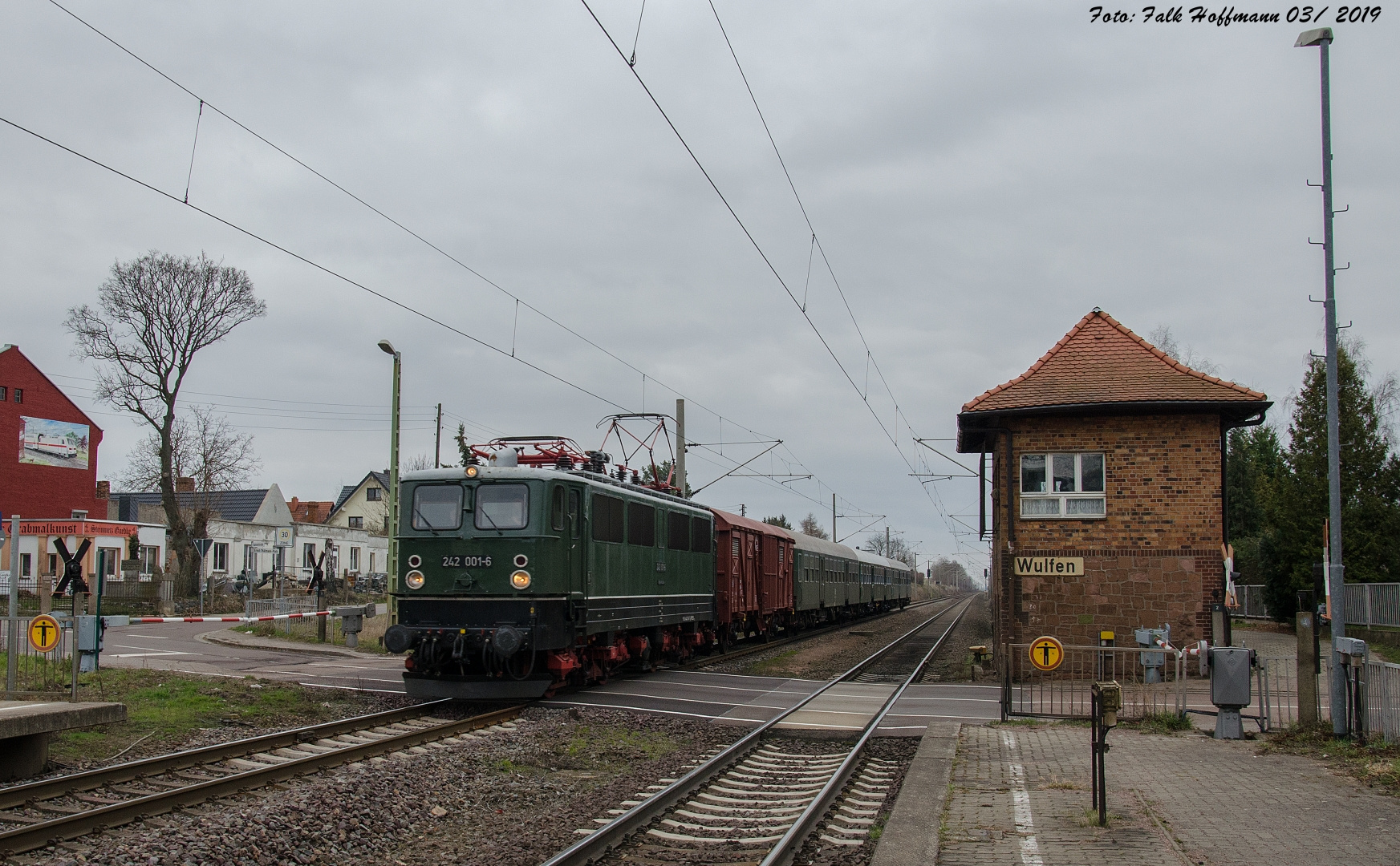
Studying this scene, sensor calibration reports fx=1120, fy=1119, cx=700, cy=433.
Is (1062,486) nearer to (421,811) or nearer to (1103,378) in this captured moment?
(1103,378)

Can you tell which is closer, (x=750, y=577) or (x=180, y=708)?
(x=180, y=708)

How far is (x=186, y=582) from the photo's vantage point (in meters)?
37.0

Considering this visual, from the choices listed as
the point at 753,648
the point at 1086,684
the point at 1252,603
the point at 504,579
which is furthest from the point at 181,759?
the point at 1252,603

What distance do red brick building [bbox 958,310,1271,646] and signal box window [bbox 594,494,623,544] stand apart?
6.43m

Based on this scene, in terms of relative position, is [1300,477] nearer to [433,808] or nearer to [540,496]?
[540,496]

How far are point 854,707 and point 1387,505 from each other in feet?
92.3

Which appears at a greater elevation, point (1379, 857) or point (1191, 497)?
point (1191, 497)

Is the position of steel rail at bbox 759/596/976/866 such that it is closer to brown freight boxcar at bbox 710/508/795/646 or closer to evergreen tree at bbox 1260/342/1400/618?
brown freight boxcar at bbox 710/508/795/646

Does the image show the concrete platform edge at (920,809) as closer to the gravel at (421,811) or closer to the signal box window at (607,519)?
the gravel at (421,811)

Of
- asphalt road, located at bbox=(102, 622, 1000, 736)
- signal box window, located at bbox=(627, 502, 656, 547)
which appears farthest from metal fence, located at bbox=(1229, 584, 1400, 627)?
signal box window, located at bbox=(627, 502, 656, 547)

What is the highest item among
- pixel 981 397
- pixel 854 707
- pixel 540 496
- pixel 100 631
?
pixel 981 397

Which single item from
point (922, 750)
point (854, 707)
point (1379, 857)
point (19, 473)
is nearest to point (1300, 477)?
point (854, 707)

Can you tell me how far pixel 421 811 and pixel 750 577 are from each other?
17.1 metres

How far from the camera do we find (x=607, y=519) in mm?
15594
